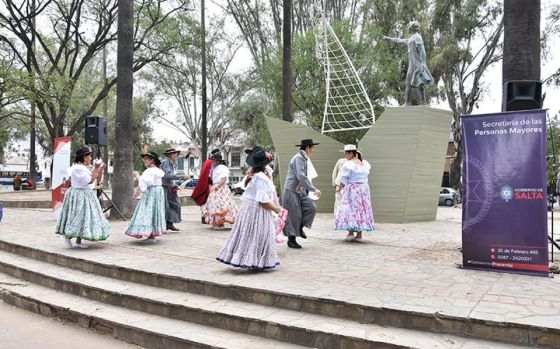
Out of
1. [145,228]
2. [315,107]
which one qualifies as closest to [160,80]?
[315,107]

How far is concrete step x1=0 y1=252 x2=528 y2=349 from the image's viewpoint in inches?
143

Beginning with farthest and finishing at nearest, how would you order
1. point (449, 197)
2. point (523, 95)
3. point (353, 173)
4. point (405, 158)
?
point (449, 197)
point (405, 158)
point (353, 173)
point (523, 95)

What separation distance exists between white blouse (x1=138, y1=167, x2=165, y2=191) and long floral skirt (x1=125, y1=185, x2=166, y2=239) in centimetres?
7

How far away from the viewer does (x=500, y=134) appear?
17.3 ft

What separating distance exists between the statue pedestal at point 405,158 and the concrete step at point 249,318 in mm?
7119

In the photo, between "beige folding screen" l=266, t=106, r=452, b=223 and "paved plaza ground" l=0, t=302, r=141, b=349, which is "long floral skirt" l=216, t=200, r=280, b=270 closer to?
"paved plaza ground" l=0, t=302, r=141, b=349

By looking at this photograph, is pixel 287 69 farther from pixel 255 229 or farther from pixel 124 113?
pixel 255 229

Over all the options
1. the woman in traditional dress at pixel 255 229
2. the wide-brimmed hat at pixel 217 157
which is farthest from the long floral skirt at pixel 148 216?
the woman in traditional dress at pixel 255 229

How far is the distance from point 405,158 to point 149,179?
6.14 meters

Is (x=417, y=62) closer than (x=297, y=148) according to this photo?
Yes

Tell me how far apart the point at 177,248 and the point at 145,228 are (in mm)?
658

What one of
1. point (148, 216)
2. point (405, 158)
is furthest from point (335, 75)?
point (148, 216)

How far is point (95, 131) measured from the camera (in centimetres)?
1095

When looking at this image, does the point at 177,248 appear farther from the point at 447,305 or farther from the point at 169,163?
the point at 447,305
